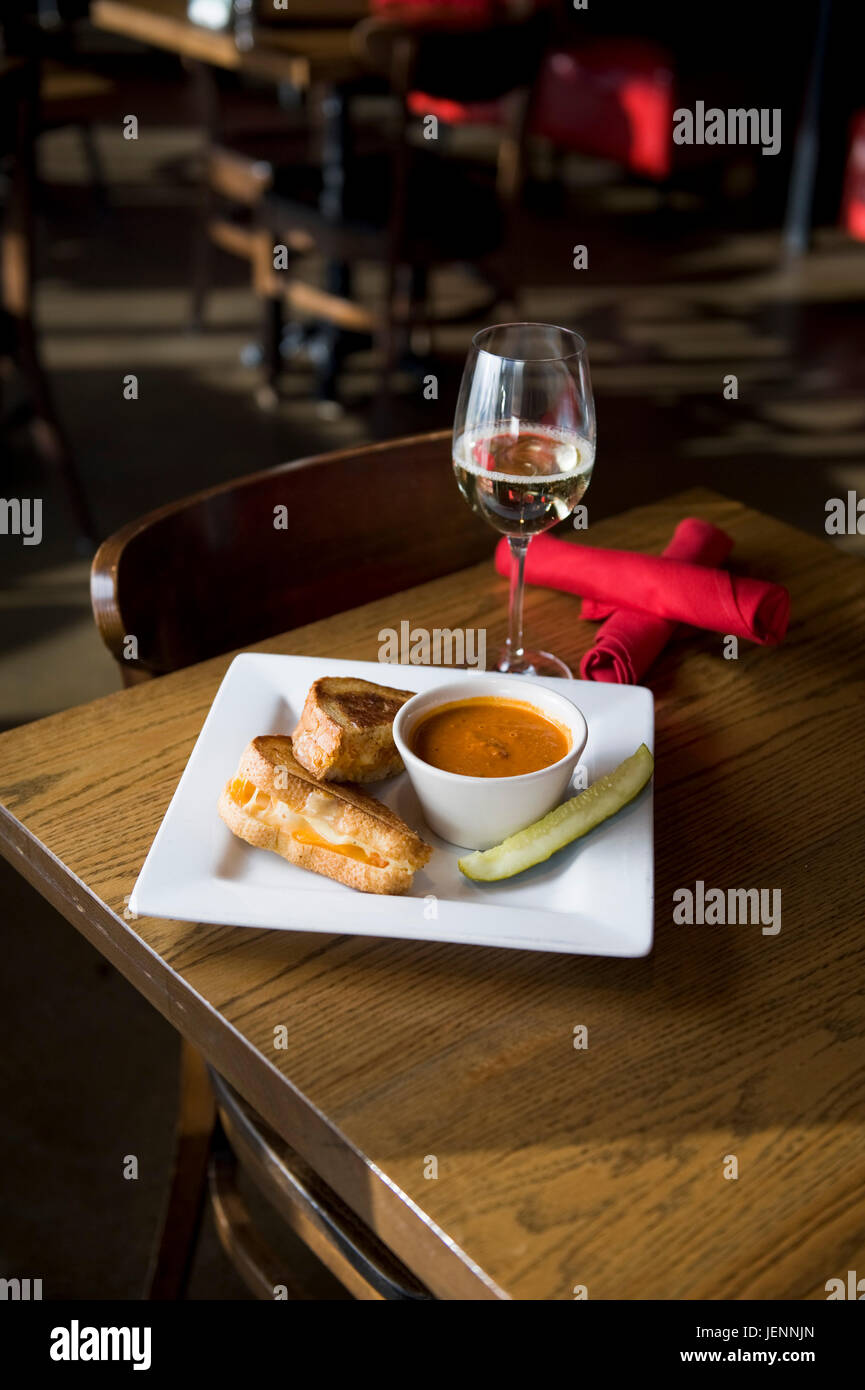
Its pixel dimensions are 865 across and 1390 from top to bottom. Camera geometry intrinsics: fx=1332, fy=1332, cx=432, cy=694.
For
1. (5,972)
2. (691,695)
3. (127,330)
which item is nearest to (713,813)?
(691,695)

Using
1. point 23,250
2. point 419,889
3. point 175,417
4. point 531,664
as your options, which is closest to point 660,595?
point 531,664

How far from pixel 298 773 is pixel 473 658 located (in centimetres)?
29

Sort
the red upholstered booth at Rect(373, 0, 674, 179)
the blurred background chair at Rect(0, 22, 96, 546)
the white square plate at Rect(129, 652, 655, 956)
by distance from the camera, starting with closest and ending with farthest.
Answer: the white square plate at Rect(129, 652, 655, 956)
the blurred background chair at Rect(0, 22, 96, 546)
the red upholstered booth at Rect(373, 0, 674, 179)

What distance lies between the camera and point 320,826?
0.82m

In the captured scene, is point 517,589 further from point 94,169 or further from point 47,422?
point 94,169

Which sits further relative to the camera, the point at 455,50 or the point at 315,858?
the point at 455,50

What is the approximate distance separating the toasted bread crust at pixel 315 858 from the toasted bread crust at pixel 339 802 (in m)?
0.01

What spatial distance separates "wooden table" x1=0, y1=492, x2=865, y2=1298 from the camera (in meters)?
0.65

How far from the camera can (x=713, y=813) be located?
0.94 metres

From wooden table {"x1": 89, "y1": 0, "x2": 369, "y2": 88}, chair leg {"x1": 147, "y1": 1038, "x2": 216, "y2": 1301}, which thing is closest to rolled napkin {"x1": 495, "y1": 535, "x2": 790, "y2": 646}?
chair leg {"x1": 147, "y1": 1038, "x2": 216, "y2": 1301}

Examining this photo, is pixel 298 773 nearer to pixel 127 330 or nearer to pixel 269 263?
pixel 269 263

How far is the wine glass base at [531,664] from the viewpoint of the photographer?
42.1 inches

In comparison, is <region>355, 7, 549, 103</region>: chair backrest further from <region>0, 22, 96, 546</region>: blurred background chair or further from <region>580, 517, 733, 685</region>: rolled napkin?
<region>580, 517, 733, 685</region>: rolled napkin

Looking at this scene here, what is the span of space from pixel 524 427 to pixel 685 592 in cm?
22
